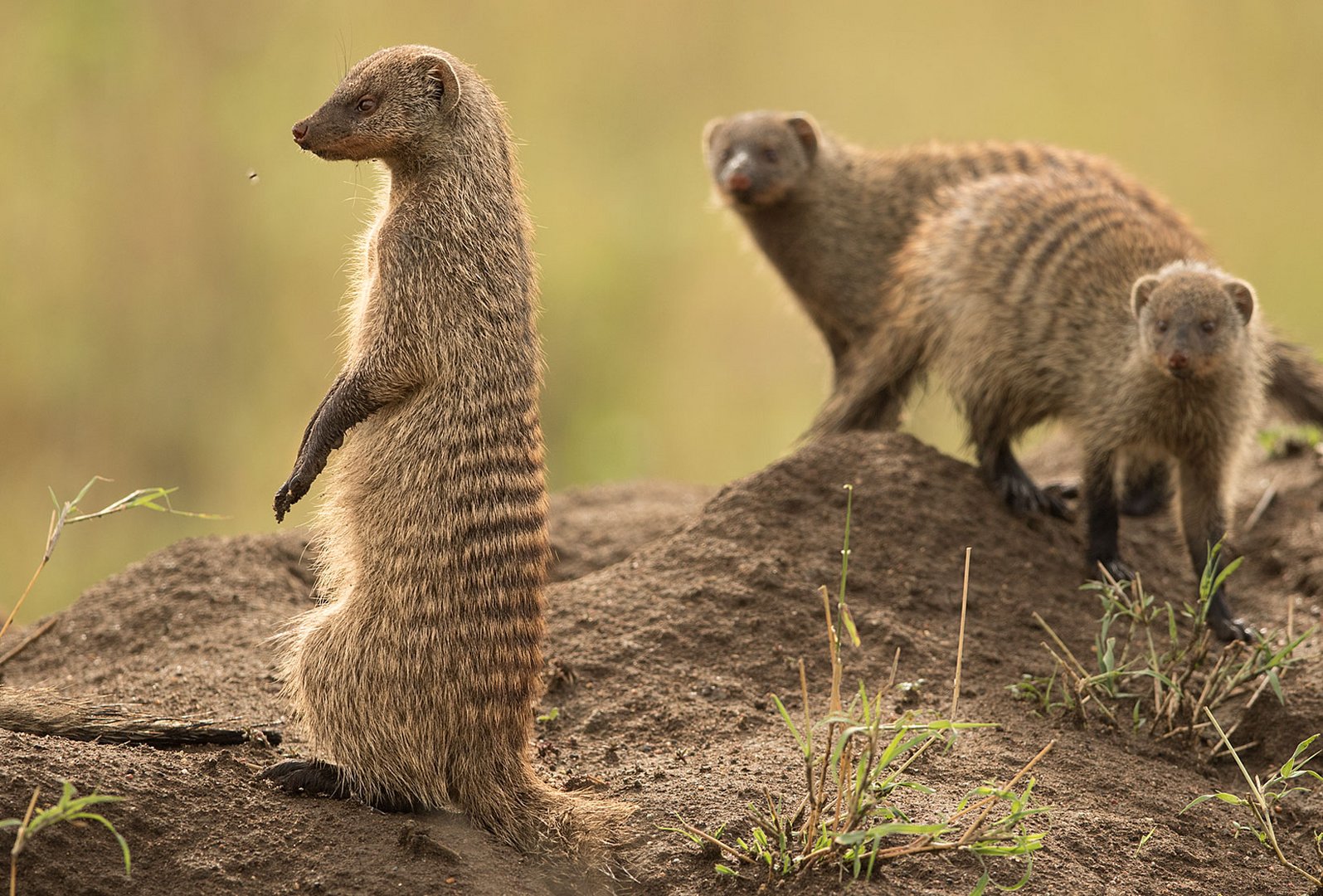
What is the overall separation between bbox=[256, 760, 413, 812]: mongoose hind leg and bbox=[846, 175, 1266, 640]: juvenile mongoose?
1.96m

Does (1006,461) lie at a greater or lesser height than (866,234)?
lesser

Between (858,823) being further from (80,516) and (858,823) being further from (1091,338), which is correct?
(1091,338)

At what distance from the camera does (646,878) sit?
1933 mm

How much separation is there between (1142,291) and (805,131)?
70.7 inches

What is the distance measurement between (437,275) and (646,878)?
0.98m

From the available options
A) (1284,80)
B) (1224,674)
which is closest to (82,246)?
(1224,674)

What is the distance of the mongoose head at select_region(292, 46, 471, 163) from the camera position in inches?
86.7

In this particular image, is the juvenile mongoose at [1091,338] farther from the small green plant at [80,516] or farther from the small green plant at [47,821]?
the small green plant at [47,821]

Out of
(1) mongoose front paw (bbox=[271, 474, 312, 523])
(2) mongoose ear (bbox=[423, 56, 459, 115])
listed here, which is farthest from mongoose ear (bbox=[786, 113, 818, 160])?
(1) mongoose front paw (bbox=[271, 474, 312, 523])

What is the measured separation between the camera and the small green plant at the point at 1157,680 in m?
2.36

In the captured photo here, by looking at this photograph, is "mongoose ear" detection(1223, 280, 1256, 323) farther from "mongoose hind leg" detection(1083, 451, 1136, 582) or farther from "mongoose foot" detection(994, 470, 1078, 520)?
"mongoose foot" detection(994, 470, 1078, 520)

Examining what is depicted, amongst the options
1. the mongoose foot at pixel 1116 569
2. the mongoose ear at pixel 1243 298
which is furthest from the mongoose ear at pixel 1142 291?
the mongoose foot at pixel 1116 569

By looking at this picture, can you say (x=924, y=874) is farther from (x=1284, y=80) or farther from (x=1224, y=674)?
(x=1284, y=80)

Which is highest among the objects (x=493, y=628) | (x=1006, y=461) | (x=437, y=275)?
(x=437, y=275)
